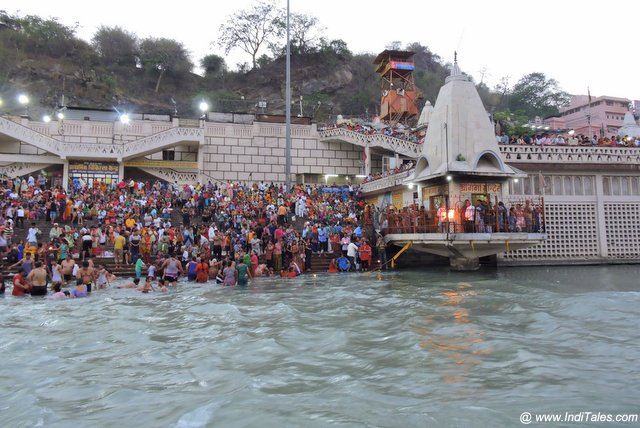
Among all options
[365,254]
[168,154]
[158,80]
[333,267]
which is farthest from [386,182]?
[158,80]

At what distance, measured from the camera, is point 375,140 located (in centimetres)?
3434

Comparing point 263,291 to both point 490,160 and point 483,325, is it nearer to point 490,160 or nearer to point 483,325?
point 483,325

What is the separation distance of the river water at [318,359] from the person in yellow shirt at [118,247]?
18.0 ft

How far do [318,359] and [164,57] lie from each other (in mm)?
60075

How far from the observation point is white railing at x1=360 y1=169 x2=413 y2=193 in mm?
24953

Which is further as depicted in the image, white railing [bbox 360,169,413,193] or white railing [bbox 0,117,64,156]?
white railing [bbox 0,117,64,156]

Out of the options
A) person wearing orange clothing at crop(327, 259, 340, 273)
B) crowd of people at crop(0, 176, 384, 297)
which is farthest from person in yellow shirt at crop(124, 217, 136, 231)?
person wearing orange clothing at crop(327, 259, 340, 273)

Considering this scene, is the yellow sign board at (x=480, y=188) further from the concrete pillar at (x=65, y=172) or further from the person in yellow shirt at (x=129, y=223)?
the concrete pillar at (x=65, y=172)

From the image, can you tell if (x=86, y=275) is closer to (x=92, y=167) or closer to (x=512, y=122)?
(x=92, y=167)

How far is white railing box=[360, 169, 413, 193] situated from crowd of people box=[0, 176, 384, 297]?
161 centimetres

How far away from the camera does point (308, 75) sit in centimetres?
6319

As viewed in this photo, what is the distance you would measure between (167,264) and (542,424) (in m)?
14.1

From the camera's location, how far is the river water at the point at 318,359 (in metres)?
5.99

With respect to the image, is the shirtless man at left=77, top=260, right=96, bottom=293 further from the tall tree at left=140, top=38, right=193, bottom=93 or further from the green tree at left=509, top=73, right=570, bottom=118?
the green tree at left=509, top=73, right=570, bottom=118
